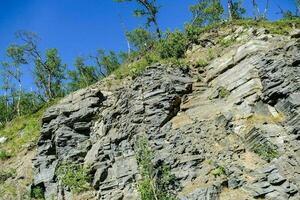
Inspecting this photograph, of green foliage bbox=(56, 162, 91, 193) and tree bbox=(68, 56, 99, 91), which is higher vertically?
tree bbox=(68, 56, 99, 91)

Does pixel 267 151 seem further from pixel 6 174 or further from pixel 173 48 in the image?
pixel 6 174

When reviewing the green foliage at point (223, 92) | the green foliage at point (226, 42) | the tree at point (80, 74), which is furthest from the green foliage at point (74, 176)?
the tree at point (80, 74)

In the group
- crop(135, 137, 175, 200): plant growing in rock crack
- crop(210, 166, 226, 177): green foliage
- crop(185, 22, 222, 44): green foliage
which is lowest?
crop(210, 166, 226, 177): green foliage

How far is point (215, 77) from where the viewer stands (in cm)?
2969

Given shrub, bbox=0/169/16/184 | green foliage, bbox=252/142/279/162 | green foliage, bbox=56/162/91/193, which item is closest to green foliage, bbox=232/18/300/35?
green foliage, bbox=252/142/279/162

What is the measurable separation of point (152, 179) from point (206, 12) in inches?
1096

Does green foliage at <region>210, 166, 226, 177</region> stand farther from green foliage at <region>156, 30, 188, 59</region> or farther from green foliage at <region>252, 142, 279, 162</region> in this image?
green foliage at <region>156, 30, 188, 59</region>

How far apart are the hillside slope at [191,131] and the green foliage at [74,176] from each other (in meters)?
0.07

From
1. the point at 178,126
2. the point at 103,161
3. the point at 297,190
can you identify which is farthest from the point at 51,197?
the point at 297,190

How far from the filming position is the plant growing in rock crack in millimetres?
23297

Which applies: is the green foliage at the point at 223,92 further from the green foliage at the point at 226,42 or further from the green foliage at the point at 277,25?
the green foliage at the point at 277,25

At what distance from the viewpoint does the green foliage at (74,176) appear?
27.2 m

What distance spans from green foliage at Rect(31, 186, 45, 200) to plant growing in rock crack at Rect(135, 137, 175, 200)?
8.04 meters

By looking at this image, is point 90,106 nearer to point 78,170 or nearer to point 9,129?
point 78,170
